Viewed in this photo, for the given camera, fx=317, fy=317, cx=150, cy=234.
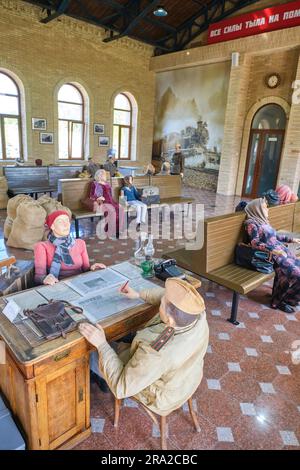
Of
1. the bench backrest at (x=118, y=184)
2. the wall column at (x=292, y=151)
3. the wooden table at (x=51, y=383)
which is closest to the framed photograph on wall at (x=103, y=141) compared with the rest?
the bench backrest at (x=118, y=184)

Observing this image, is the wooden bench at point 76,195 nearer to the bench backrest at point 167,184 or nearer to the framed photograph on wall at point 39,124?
the bench backrest at point 167,184

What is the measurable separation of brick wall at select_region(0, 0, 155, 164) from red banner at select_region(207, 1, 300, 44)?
334cm

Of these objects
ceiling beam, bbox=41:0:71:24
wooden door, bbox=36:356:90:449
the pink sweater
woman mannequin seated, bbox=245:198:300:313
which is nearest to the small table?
ceiling beam, bbox=41:0:71:24

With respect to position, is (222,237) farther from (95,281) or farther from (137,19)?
(137,19)

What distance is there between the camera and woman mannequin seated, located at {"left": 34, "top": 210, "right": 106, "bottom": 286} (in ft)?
7.56

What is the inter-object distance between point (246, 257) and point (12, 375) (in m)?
2.60

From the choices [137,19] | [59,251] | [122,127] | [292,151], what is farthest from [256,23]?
[59,251]

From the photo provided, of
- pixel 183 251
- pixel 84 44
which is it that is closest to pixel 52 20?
pixel 84 44

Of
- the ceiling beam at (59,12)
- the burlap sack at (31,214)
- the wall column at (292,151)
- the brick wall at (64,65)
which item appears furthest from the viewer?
the brick wall at (64,65)

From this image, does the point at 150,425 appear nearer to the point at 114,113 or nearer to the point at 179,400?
the point at 179,400

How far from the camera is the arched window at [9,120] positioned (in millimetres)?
9484

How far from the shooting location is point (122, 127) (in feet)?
42.2

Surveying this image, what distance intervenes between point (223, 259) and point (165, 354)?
7.27 feet

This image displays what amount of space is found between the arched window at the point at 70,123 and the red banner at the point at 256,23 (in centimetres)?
492
